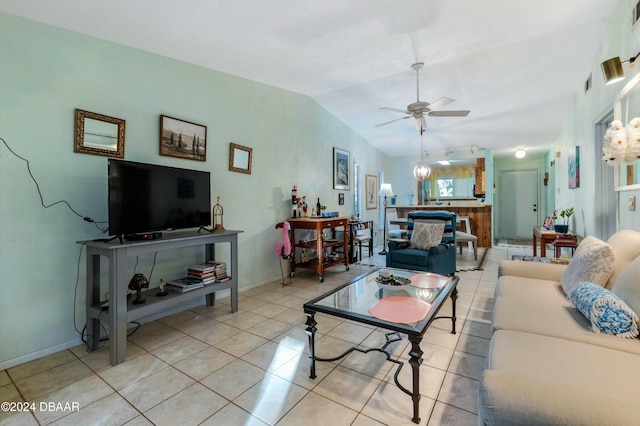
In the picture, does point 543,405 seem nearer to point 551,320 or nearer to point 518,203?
point 551,320

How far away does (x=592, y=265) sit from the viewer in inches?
70.5

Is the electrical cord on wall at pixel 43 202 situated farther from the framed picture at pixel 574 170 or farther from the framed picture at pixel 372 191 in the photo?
the framed picture at pixel 574 170

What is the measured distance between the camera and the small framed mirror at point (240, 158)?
347cm

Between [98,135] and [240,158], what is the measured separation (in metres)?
1.47

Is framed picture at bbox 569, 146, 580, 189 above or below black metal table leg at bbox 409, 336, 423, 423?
above

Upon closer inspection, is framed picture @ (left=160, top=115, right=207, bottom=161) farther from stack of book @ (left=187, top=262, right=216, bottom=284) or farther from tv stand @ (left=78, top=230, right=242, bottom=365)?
stack of book @ (left=187, top=262, right=216, bottom=284)

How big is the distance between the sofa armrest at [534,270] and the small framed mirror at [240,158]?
3.02 m

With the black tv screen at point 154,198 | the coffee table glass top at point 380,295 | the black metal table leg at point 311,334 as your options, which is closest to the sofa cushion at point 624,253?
the coffee table glass top at point 380,295

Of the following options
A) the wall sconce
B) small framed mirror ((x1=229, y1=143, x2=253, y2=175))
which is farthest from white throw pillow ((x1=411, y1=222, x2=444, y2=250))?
small framed mirror ((x1=229, y1=143, x2=253, y2=175))

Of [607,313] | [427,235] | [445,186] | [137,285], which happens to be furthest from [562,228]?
[137,285]

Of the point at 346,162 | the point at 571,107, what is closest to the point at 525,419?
the point at 346,162

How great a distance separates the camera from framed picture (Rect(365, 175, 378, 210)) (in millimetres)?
6754

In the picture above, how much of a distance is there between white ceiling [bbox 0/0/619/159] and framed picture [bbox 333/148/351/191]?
108 cm

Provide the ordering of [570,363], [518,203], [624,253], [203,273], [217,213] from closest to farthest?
[570,363], [624,253], [203,273], [217,213], [518,203]
